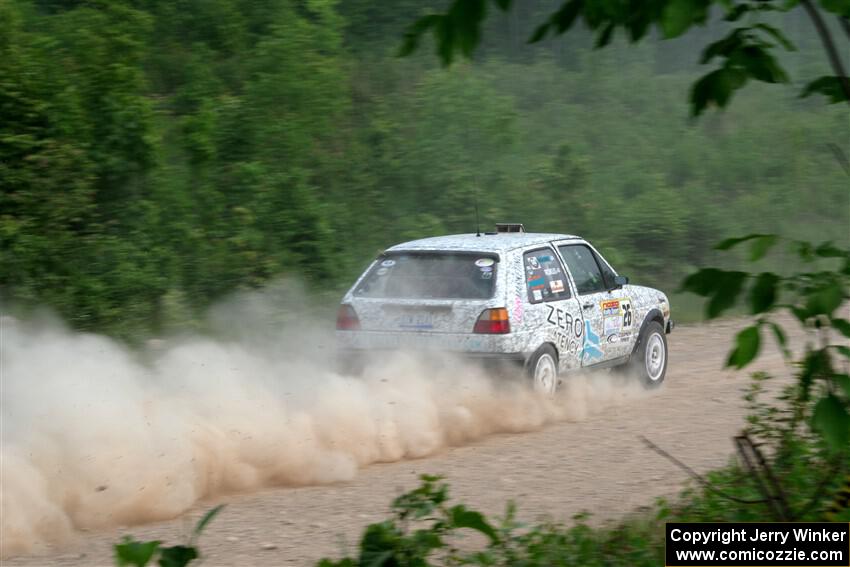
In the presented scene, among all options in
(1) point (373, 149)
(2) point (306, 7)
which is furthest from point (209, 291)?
(2) point (306, 7)

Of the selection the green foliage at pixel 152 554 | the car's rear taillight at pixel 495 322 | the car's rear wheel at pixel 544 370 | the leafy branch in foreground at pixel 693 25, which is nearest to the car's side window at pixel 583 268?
the car's rear wheel at pixel 544 370

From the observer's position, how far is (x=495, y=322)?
9.55 metres

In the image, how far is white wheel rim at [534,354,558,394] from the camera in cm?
984

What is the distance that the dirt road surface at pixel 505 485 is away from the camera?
6.32 metres

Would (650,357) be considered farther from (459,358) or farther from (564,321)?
(459,358)

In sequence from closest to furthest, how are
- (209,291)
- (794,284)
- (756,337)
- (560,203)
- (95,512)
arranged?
(756,337), (794,284), (95,512), (209,291), (560,203)

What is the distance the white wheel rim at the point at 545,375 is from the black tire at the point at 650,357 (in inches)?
65.6

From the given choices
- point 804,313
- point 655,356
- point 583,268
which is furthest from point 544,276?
point 804,313

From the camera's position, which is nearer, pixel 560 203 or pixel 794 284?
pixel 794 284

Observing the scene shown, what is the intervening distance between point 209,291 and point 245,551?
25.6 feet

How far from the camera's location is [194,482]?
7188 millimetres

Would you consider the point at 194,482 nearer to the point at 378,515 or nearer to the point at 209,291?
the point at 378,515

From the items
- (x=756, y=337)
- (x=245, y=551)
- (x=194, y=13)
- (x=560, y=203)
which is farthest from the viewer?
(x=560, y=203)

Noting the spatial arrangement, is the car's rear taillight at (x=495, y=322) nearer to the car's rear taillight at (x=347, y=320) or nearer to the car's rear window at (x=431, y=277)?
the car's rear window at (x=431, y=277)
